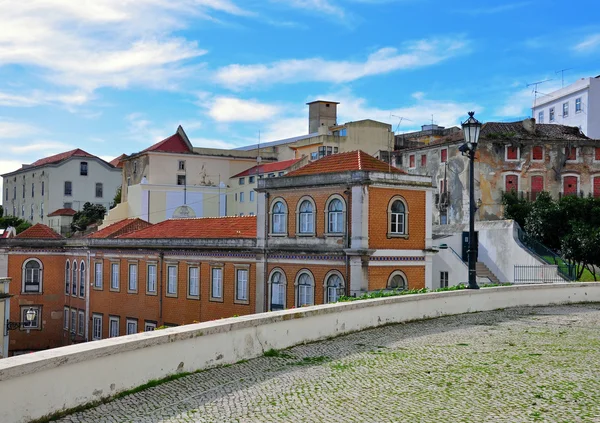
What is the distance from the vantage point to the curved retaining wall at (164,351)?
7.66 meters

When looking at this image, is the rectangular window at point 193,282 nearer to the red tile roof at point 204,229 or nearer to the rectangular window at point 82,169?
the red tile roof at point 204,229

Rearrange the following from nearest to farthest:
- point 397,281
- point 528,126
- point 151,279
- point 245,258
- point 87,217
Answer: point 397,281 → point 245,258 → point 151,279 → point 528,126 → point 87,217

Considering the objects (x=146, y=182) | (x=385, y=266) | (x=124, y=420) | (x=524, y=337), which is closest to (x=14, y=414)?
(x=124, y=420)

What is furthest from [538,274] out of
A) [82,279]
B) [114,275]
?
[82,279]

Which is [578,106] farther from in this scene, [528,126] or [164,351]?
[164,351]

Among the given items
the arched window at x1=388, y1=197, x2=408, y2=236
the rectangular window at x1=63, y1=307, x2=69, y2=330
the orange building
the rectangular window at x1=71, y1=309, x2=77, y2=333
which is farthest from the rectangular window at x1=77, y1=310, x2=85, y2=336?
the arched window at x1=388, y1=197, x2=408, y2=236

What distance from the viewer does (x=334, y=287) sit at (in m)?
29.0

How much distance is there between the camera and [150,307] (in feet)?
129

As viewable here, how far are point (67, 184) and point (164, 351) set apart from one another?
84.6 m

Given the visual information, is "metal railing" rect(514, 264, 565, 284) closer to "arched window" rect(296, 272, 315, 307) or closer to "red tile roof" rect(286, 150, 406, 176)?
"red tile roof" rect(286, 150, 406, 176)

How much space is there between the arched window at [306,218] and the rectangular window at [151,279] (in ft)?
38.3

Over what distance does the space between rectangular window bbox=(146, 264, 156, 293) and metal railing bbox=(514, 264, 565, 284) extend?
18.0m

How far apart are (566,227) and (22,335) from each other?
33.1 m

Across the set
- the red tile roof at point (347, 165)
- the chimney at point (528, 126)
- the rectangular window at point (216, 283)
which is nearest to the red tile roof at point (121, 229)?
the rectangular window at point (216, 283)
